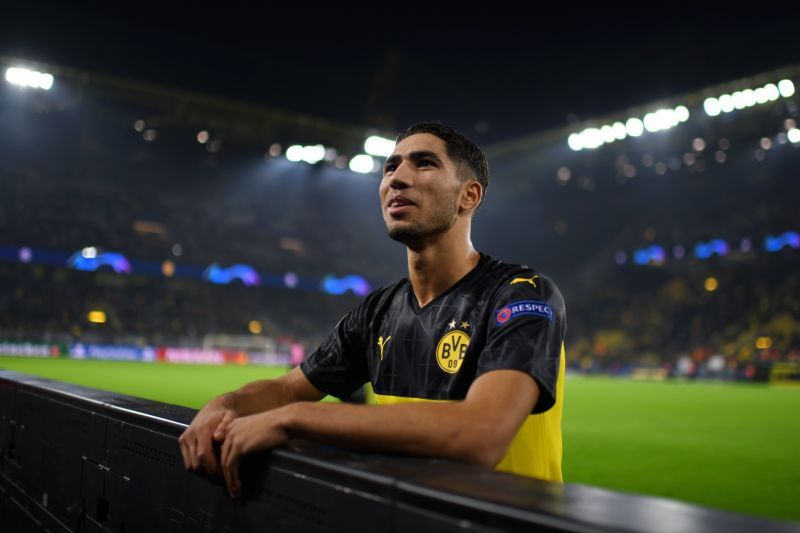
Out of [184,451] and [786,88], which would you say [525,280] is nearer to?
[184,451]

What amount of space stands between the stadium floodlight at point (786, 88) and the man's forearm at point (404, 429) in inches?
1075

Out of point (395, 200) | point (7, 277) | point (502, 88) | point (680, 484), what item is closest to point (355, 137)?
point (502, 88)

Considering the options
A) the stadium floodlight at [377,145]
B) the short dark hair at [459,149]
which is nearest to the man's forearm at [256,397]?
the short dark hair at [459,149]

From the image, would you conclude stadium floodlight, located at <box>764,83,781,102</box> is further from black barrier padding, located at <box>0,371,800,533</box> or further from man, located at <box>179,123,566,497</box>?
black barrier padding, located at <box>0,371,800,533</box>

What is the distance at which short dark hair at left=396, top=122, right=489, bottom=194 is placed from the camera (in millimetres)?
2496

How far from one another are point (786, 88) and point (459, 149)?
26563 millimetres

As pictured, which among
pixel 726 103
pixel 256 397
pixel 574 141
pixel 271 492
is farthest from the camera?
pixel 574 141

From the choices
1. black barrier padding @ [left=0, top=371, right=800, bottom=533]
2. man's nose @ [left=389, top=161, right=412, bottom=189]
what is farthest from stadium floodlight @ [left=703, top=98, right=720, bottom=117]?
black barrier padding @ [left=0, top=371, right=800, bottom=533]

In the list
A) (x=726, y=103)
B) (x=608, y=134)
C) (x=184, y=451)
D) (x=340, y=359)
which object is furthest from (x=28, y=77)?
(x=184, y=451)

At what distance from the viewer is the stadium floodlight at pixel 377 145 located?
116 feet

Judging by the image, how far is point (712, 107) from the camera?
26938mm

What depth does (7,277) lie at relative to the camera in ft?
107

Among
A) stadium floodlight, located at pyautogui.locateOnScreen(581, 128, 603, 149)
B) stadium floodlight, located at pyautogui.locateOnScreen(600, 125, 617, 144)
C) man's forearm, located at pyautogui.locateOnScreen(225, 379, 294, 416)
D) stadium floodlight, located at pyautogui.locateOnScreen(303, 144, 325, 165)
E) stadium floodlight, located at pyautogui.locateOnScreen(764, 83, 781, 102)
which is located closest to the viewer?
man's forearm, located at pyautogui.locateOnScreen(225, 379, 294, 416)

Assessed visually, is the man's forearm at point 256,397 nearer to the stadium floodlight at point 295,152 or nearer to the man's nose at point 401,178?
the man's nose at point 401,178
